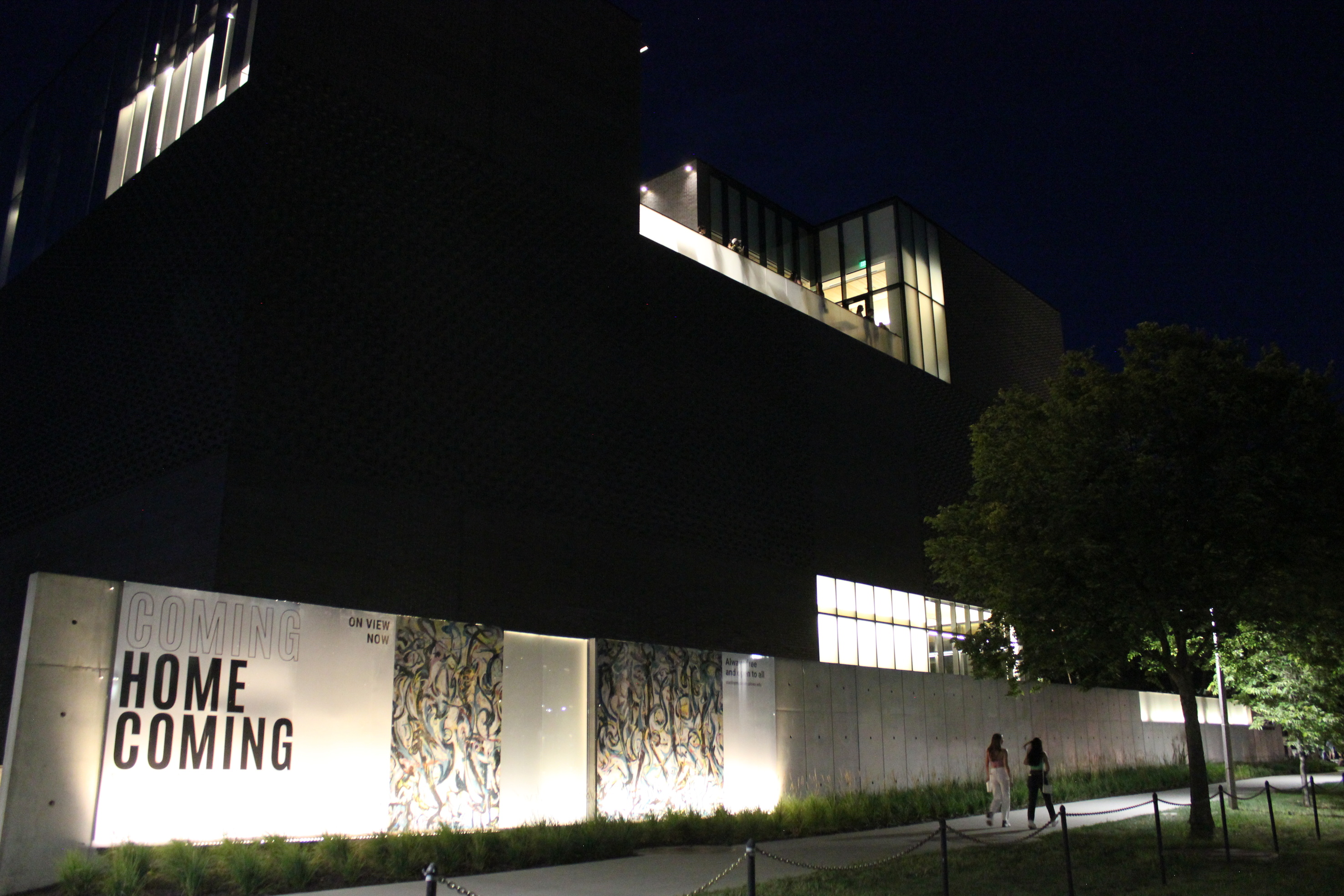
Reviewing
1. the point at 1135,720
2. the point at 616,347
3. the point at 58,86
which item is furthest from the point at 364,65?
the point at 1135,720

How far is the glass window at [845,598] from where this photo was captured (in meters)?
29.4

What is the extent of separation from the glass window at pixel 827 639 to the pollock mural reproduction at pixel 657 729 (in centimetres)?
608

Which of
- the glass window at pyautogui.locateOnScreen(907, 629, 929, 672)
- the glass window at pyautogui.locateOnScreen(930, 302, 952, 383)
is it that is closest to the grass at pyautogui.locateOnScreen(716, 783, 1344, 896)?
the glass window at pyautogui.locateOnScreen(907, 629, 929, 672)

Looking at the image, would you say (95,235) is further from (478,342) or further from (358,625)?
(358,625)

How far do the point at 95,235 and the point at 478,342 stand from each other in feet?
34.4

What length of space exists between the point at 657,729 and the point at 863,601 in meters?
10.7

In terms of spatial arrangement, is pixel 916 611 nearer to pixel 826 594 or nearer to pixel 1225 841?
pixel 826 594

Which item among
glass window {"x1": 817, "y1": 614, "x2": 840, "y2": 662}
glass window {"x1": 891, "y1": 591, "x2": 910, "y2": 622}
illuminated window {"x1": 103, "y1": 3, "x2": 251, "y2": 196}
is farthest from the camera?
glass window {"x1": 891, "y1": 591, "x2": 910, "y2": 622}

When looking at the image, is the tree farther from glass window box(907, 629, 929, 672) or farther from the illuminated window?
the illuminated window

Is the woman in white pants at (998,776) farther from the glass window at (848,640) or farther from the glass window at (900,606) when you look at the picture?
the glass window at (900,606)

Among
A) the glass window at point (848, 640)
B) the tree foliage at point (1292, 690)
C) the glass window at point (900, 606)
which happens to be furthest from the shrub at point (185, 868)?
the glass window at point (900, 606)

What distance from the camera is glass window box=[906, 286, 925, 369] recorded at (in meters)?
35.9

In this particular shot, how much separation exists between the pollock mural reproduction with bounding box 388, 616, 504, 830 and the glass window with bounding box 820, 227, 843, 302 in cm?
2167

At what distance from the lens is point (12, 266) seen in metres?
28.9
